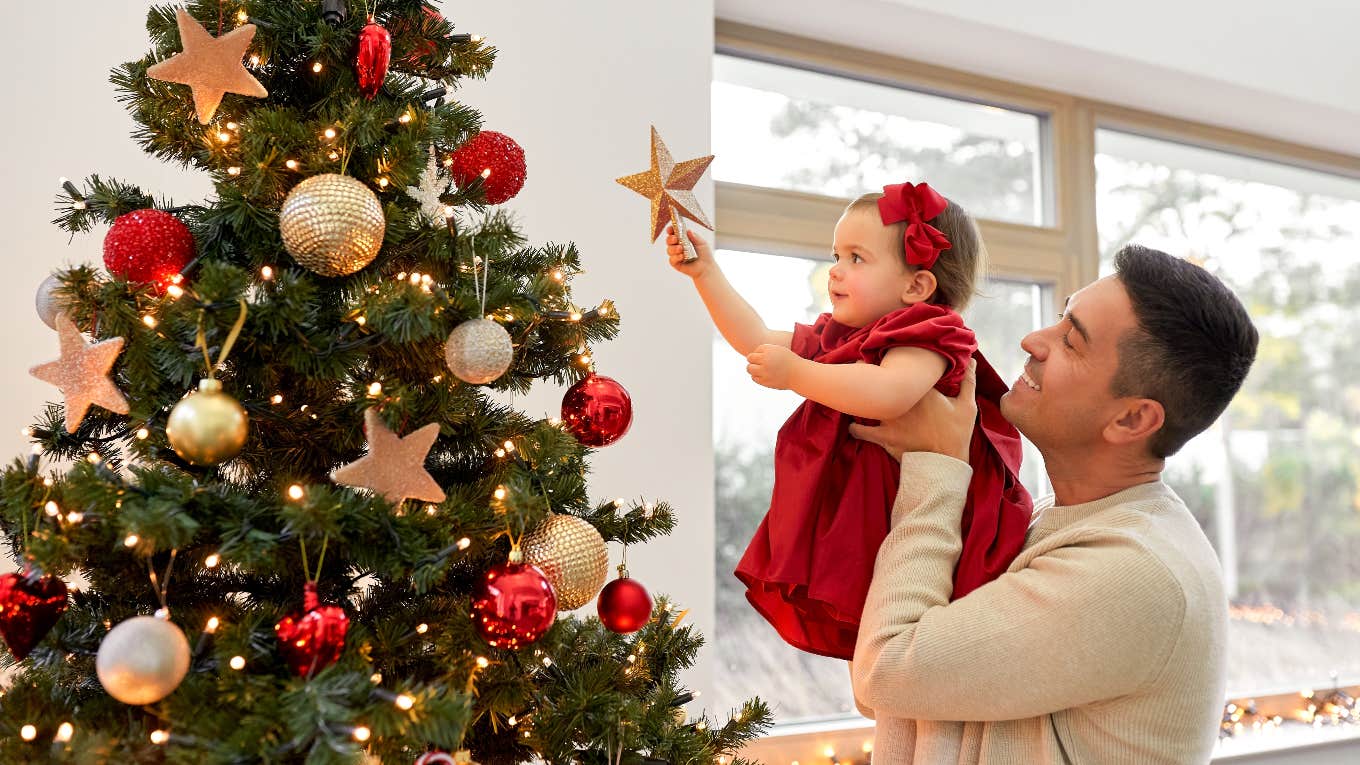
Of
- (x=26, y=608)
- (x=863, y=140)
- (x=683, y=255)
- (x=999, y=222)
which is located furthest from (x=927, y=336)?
(x=999, y=222)

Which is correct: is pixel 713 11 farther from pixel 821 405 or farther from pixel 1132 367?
pixel 1132 367

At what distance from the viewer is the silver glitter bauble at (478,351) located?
982mm

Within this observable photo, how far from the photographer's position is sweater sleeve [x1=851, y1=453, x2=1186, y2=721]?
1.06 metres

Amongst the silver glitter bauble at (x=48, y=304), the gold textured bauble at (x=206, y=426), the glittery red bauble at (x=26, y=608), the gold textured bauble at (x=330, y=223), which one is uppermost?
the gold textured bauble at (x=330, y=223)

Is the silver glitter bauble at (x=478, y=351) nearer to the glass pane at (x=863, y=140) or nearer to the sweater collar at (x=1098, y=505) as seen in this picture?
the sweater collar at (x=1098, y=505)

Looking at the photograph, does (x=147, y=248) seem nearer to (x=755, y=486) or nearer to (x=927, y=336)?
(x=927, y=336)

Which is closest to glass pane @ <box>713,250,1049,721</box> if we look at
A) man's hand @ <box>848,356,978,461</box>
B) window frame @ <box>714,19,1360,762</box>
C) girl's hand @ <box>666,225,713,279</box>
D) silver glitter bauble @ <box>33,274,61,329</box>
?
window frame @ <box>714,19,1360,762</box>

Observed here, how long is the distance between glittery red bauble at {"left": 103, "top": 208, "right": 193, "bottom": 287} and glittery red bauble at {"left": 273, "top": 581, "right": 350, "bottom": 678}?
1.25 ft

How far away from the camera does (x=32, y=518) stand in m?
0.90

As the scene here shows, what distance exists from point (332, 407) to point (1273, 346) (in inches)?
125

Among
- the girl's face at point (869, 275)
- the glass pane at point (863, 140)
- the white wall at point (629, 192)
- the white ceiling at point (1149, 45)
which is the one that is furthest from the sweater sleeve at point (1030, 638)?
the white ceiling at point (1149, 45)

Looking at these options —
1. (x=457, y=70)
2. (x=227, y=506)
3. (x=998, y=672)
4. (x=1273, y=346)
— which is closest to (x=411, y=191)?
(x=457, y=70)

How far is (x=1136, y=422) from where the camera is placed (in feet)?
3.91

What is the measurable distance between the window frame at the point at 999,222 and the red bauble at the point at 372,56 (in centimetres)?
130
